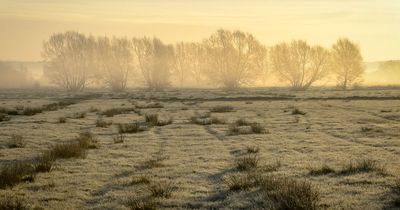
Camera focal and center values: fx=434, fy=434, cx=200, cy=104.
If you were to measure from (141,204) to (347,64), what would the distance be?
88762 millimetres

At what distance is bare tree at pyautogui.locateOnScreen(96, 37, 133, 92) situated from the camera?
3762 inches

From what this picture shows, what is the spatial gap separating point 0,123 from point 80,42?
256ft

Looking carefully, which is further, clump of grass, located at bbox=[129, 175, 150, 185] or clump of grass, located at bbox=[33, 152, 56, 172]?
clump of grass, located at bbox=[33, 152, 56, 172]

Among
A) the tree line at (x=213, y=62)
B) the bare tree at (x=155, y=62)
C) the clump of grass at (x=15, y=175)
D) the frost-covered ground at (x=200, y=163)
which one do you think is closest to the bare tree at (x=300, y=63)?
the tree line at (x=213, y=62)

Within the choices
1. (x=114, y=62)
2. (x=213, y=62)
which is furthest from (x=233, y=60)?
(x=114, y=62)

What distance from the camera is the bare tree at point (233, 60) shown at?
91.3 metres

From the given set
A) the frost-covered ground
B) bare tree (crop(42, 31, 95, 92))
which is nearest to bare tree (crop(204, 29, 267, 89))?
bare tree (crop(42, 31, 95, 92))

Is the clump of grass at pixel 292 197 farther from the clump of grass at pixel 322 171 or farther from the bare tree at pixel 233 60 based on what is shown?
the bare tree at pixel 233 60

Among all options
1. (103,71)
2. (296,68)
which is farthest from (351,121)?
(103,71)

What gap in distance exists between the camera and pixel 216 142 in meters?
16.1

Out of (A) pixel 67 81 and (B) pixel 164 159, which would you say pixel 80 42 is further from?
(B) pixel 164 159

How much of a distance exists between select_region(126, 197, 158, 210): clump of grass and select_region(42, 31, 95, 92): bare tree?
88.3m

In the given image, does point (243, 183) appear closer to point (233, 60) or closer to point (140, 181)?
point (140, 181)

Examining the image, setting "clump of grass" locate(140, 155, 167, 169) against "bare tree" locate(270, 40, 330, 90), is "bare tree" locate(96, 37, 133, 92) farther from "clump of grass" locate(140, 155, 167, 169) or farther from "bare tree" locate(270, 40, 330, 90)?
"clump of grass" locate(140, 155, 167, 169)
